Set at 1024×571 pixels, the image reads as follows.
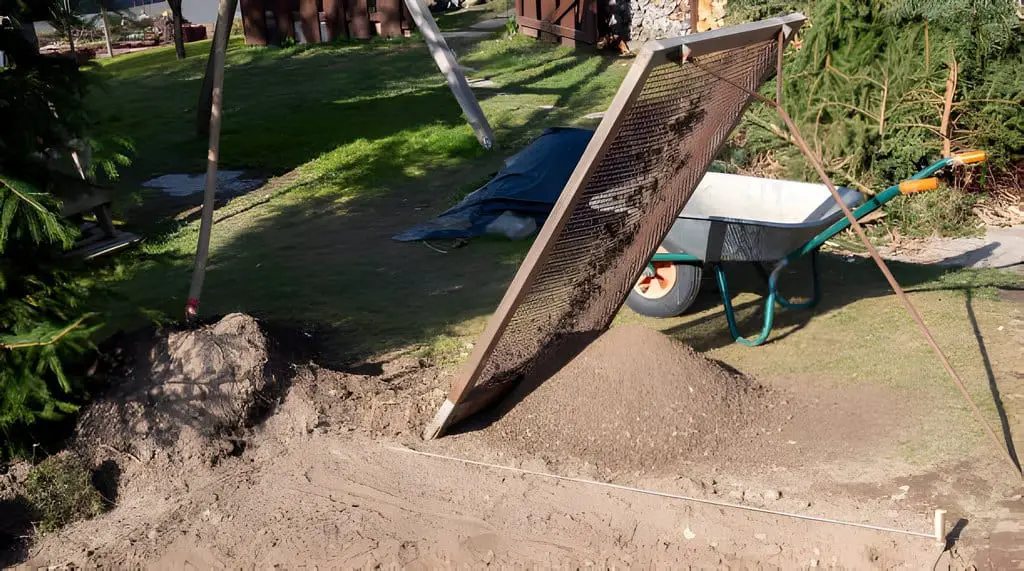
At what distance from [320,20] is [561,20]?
15.3 ft

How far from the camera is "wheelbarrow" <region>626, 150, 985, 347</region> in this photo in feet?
17.6

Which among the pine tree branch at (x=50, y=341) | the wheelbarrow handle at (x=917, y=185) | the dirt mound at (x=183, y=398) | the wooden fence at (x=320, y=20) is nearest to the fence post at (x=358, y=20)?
the wooden fence at (x=320, y=20)

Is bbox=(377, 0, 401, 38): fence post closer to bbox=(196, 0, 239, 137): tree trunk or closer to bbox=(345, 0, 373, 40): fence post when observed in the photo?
bbox=(345, 0, 373, 40): fence post

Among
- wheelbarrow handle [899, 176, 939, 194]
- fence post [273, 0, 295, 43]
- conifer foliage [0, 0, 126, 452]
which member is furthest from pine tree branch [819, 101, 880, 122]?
fence post [273, 0, 295, 43]

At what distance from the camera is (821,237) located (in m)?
5.36

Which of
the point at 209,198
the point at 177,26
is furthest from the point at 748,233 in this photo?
the point at 177,26

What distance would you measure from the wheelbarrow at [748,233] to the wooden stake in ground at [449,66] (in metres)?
4.59

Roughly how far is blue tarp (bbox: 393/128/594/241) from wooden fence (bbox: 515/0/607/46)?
26.6 feet

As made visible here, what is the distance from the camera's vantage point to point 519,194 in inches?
319

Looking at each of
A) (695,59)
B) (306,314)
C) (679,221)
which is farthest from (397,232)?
(695,59)

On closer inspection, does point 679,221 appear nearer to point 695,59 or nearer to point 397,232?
point 695,59

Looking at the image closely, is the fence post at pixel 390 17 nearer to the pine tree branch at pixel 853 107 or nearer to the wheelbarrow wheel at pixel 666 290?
the pine tree branch at pixel 853 107

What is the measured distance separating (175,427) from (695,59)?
9.47 ft

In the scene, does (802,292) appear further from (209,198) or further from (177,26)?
(177,26)
